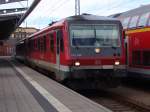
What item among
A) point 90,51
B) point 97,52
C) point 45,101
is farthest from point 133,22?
point 45,101

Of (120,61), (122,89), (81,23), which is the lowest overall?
(122,89)

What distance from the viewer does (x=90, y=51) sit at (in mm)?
17641

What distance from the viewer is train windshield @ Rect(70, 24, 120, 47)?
17906 millimetres

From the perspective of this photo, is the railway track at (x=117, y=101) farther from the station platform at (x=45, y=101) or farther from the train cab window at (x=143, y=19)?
the train cab window at (x=143, y=19)

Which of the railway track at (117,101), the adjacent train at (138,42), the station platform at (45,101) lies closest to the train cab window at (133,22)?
the adjacent train at (138,42)

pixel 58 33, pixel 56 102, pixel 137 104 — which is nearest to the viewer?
pixel 56 102

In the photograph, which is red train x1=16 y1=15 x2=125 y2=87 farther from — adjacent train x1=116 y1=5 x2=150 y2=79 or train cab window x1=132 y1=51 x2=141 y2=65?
train cab window x1=132 y1=51 x2=141 y2=65

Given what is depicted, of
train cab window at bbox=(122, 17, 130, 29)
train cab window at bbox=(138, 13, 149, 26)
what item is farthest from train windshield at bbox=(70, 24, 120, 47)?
train cab window at bbox=(122, 17, 130, 29)

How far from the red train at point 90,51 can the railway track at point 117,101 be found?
0.66 m

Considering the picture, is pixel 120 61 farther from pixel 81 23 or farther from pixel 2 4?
pixel 2 4

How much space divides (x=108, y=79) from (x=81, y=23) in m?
Answer: 2.40

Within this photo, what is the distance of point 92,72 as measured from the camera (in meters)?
17.2

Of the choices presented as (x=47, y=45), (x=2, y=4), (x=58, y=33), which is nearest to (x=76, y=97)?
(x=58, y=33)

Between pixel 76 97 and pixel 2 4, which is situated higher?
pixel 2 4
